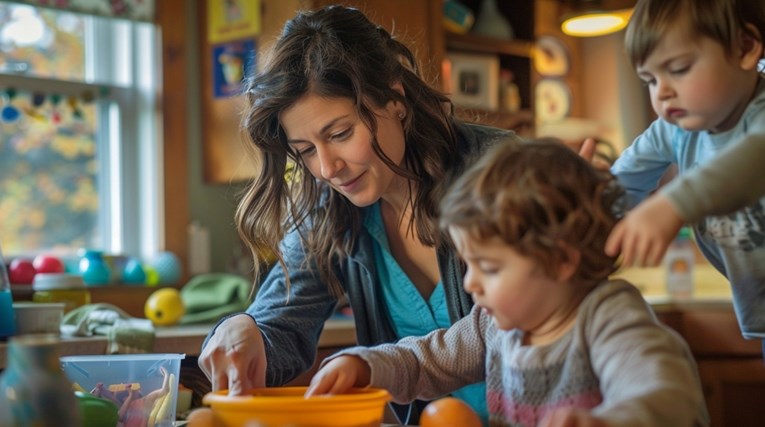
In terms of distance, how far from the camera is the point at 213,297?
9.24 feet

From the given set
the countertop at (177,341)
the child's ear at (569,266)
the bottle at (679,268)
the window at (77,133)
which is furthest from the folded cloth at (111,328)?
the bottle at (679,268)

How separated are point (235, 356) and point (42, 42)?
1874mm

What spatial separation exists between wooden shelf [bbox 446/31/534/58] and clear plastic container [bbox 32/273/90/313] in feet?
5.63

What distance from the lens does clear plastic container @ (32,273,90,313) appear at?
2416mm

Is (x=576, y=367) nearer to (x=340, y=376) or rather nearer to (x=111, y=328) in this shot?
(x=340, y=376)

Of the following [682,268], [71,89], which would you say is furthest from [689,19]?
[682,268]

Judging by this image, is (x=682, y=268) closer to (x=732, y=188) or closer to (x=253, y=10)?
(x=253, y=10)

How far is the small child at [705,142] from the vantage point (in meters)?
1.00

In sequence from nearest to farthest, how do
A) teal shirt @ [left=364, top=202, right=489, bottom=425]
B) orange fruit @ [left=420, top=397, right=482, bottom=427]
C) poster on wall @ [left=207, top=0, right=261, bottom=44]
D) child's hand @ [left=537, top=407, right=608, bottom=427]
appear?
1. child's hand @ [left=537, top=407, right=608, bottom=427]
2. orange fruit @ [left=420, top=397, right=482, bottom=427]
3. teal shirt @ [left=364, top=202, right=489, bottom=425]
4. poster on wall @ [left=207, top=0, right=261, bottom=44]

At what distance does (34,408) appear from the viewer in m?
0.95

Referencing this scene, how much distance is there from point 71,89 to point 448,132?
170 centimetres

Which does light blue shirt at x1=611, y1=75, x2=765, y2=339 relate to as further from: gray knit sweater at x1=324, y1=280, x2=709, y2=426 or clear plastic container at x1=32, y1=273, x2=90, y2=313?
clear plastic container at x1=32, y1=273, x2=90, y2=313

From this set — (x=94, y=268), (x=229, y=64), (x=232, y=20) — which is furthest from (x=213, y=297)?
(x=232, y=20)

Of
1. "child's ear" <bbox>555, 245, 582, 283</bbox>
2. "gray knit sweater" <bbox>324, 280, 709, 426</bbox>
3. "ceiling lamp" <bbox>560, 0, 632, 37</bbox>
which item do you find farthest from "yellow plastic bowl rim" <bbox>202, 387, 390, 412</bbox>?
"ceiling lamp" <bbox>560, 0, 632, 37</bbox>
